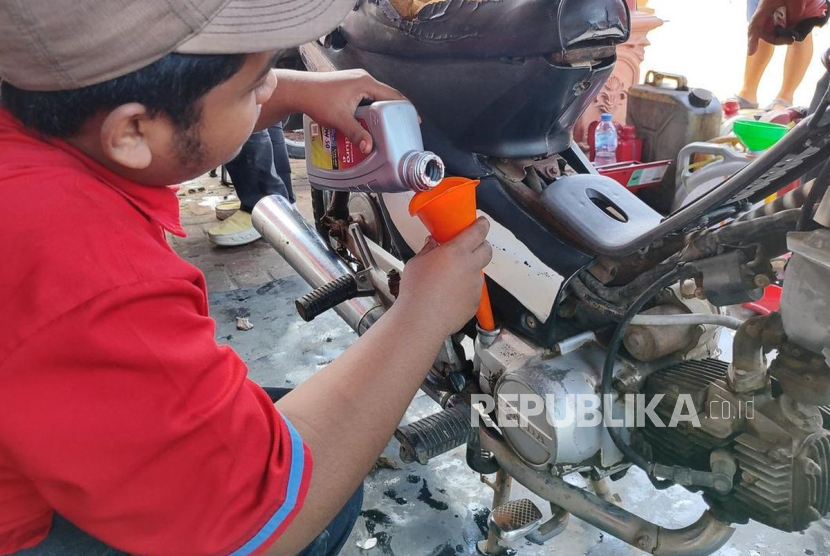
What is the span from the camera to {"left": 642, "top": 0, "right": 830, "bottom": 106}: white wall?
192 inches

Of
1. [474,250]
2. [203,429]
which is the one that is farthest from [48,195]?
[474,250]

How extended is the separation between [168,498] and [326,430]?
19cm

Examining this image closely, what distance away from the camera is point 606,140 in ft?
8.34

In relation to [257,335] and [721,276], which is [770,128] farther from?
[257,335]

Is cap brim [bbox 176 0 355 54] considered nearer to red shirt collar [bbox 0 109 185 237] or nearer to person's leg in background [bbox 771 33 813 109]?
red shirt collar [bbox 0 109 185 237]

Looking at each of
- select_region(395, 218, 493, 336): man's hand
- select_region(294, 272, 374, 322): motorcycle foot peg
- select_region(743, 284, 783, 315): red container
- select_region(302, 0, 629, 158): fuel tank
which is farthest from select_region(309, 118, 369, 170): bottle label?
select_region(743, 284, 783, 315): red container

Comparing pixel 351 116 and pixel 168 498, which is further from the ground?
pixel 351 116

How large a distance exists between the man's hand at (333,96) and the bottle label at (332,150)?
0.06ft

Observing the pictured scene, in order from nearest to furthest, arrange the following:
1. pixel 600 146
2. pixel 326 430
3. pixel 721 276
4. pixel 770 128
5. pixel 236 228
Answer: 1. pixel 326 430
2. pixel 721 276
3. pixel 770 128
4. pixel 600 146
5. pixel 236 228

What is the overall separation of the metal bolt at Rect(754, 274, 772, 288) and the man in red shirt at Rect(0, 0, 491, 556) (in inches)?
23.8

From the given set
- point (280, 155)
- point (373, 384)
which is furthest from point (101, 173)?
point (280, 155)

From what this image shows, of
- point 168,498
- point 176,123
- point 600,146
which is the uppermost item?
point 176,123

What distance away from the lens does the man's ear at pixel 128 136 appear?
0.56 metres

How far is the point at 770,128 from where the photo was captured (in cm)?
189
